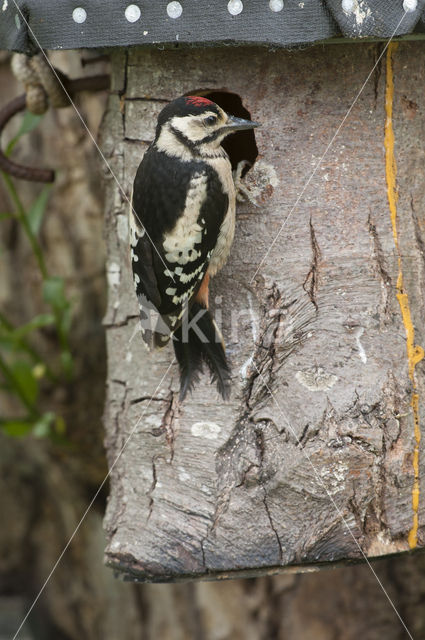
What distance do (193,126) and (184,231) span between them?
1.03 ft

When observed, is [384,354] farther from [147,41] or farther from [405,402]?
[147,41]

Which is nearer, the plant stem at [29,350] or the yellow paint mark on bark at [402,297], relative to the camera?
the yellow paint mark on bark at [402,297]

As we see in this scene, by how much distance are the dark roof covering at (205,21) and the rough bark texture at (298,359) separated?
30 cm

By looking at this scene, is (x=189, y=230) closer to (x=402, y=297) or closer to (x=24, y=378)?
(x=402, y=297)

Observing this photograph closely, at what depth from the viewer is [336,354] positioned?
235cm

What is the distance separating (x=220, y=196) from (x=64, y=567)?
254 centimetres

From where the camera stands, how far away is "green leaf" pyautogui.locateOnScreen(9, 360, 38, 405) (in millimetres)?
3434

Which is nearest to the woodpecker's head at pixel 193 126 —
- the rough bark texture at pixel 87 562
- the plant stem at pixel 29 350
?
the plant stem at pixel 29 350

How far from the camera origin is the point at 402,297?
2.42 meters

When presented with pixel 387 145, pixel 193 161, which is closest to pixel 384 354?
pixel 387 145

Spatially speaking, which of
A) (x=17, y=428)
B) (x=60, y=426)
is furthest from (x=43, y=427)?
(x=60, y=426)

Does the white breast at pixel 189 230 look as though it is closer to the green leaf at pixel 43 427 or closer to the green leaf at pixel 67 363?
the green leaf at pixel 43 427

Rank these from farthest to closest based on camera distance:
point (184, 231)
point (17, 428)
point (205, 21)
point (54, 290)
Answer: point (17, 428)
point (54, 290)
point (184, 231)
point (205, 21)

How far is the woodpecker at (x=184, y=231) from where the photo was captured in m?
2.34
